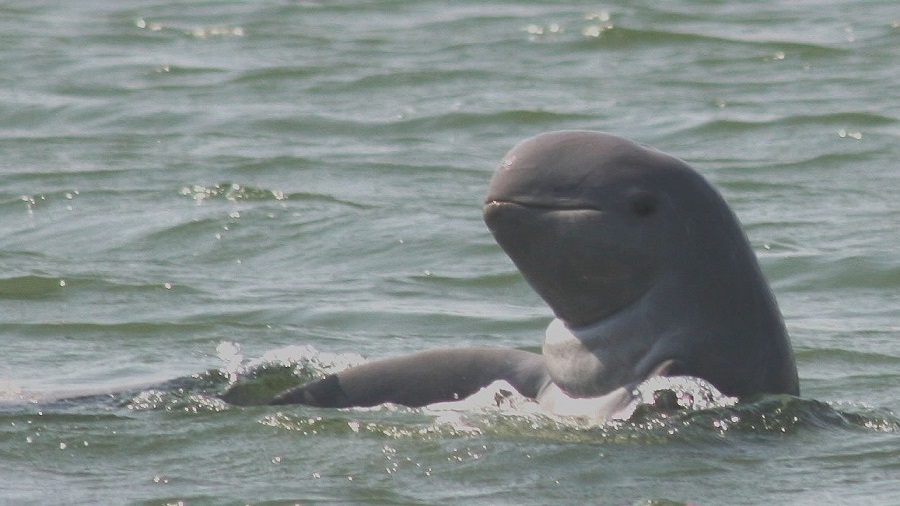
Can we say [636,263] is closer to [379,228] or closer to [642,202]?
[642,202]

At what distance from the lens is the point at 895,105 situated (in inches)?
613

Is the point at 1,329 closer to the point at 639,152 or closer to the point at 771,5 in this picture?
the point at 639,152

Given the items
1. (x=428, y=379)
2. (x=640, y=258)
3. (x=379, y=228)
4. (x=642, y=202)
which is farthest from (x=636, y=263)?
(x=379, y=228)

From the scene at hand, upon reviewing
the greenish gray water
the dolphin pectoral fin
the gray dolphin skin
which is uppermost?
the gray dolphin skin

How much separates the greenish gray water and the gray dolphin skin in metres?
0.16

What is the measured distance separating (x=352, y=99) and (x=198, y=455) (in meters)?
10.6

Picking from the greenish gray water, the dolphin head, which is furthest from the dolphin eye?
the greenish gray water

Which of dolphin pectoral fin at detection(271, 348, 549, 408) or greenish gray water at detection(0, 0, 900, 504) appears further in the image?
dolphin pectoral fin at detection(271, 348, 549, 408)

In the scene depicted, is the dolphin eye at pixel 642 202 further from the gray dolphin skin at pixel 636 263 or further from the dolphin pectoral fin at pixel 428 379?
the dolphin pectoral fin at pixel 428 379

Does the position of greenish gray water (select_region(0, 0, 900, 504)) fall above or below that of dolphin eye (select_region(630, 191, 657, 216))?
below

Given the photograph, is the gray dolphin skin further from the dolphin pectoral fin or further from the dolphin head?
the dolphin pectoral fin

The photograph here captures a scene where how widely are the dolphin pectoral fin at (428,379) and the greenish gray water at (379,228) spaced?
110mm

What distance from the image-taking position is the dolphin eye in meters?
5.96

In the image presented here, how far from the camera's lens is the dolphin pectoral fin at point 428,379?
254 inches
